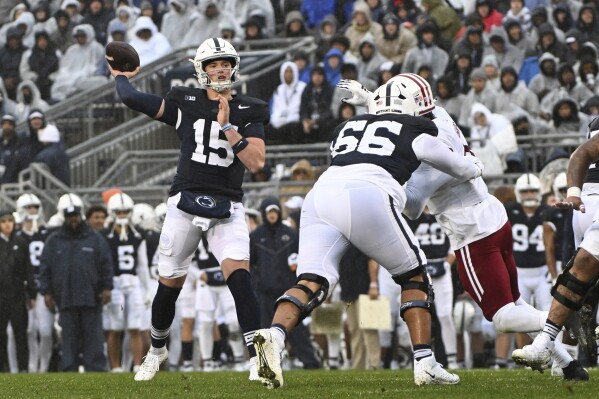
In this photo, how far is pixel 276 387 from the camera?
8.05 metres

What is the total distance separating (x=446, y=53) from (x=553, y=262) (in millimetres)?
5680

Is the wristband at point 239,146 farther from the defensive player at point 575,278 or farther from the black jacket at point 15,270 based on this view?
the black jacket at point 15,270

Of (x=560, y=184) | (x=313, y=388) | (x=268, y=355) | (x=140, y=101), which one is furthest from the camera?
(x=560, y=184)

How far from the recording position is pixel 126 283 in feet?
53.0

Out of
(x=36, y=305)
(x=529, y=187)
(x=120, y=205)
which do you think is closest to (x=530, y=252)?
(x=529, y=187)

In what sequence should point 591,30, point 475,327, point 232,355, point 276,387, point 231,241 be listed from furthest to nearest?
1. point 591,30
2. point 232,355
3. point 475,327
4. point 231,241
5. point 276,387

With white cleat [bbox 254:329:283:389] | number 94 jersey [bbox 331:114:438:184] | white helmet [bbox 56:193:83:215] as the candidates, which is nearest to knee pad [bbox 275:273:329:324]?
white cleat [bbox 254:329:283:389]

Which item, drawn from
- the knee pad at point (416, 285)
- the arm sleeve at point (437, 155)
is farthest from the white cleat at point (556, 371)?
the arm sleeve at point (437, 155)

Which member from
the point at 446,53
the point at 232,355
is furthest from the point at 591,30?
the point at 232,355

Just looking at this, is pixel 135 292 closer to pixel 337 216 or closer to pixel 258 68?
pixel 258 68

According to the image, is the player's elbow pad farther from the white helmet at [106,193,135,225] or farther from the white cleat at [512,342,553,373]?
the white helmet at [106,193,135,225]

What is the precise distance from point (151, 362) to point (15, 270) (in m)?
7.07

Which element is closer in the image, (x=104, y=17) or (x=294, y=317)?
(x=294, y=317)

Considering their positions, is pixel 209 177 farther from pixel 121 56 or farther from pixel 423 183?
pixel 423 183
